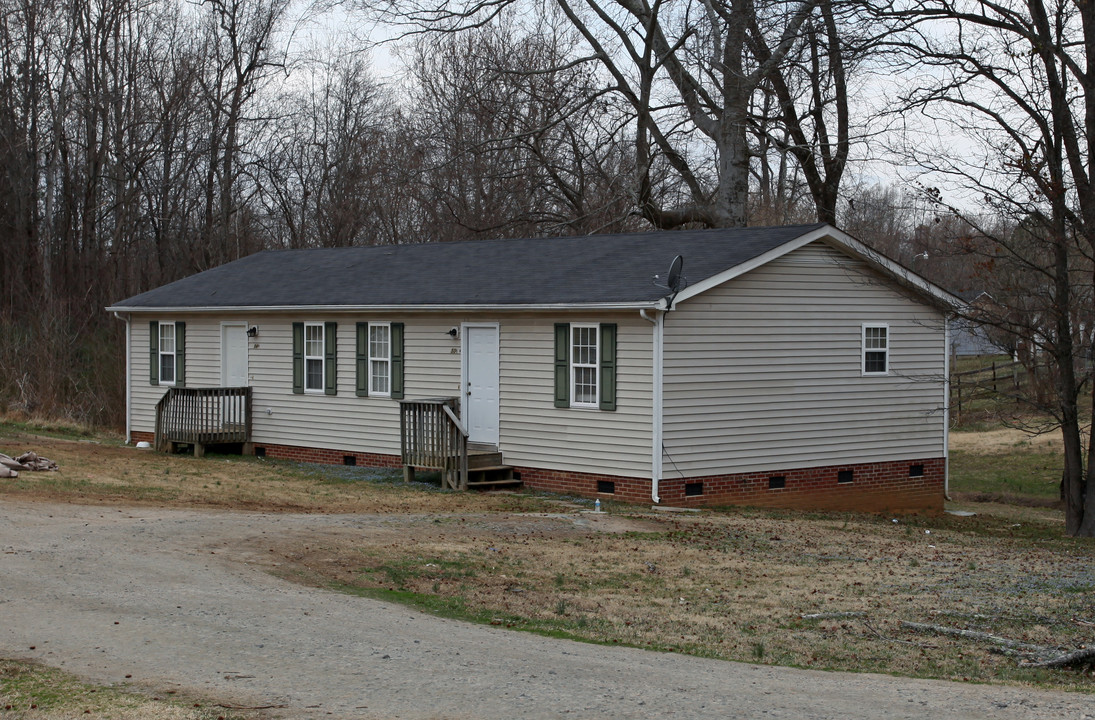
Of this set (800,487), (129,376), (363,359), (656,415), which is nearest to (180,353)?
(129,376)

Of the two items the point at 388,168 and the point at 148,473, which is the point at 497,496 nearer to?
the point at 148,473

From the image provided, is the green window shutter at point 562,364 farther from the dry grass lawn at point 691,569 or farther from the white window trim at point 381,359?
the white window trim at point 381,359

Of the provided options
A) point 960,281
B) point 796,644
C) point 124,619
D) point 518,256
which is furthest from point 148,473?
point 960,281

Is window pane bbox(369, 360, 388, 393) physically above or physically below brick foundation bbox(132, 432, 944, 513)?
above

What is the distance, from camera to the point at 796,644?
922 centimetres

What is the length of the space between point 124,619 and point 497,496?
9948mm

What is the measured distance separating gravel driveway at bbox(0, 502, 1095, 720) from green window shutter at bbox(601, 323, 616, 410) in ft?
27.4

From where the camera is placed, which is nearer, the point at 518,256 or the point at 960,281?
the point at 518,256

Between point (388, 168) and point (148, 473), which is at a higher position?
point (388, 168)

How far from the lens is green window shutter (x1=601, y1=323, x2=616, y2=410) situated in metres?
18.3

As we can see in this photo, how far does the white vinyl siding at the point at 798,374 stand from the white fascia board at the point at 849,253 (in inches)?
9.6

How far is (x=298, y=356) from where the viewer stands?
22969 mm

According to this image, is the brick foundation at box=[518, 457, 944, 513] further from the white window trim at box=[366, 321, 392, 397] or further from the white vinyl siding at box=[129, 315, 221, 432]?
the white vinyl siding at box=[129, 315, 221, 432]

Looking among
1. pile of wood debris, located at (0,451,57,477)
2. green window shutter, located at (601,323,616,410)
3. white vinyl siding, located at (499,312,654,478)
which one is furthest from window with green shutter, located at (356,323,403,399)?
pile of wood debris, located at (0,451,57,477)
